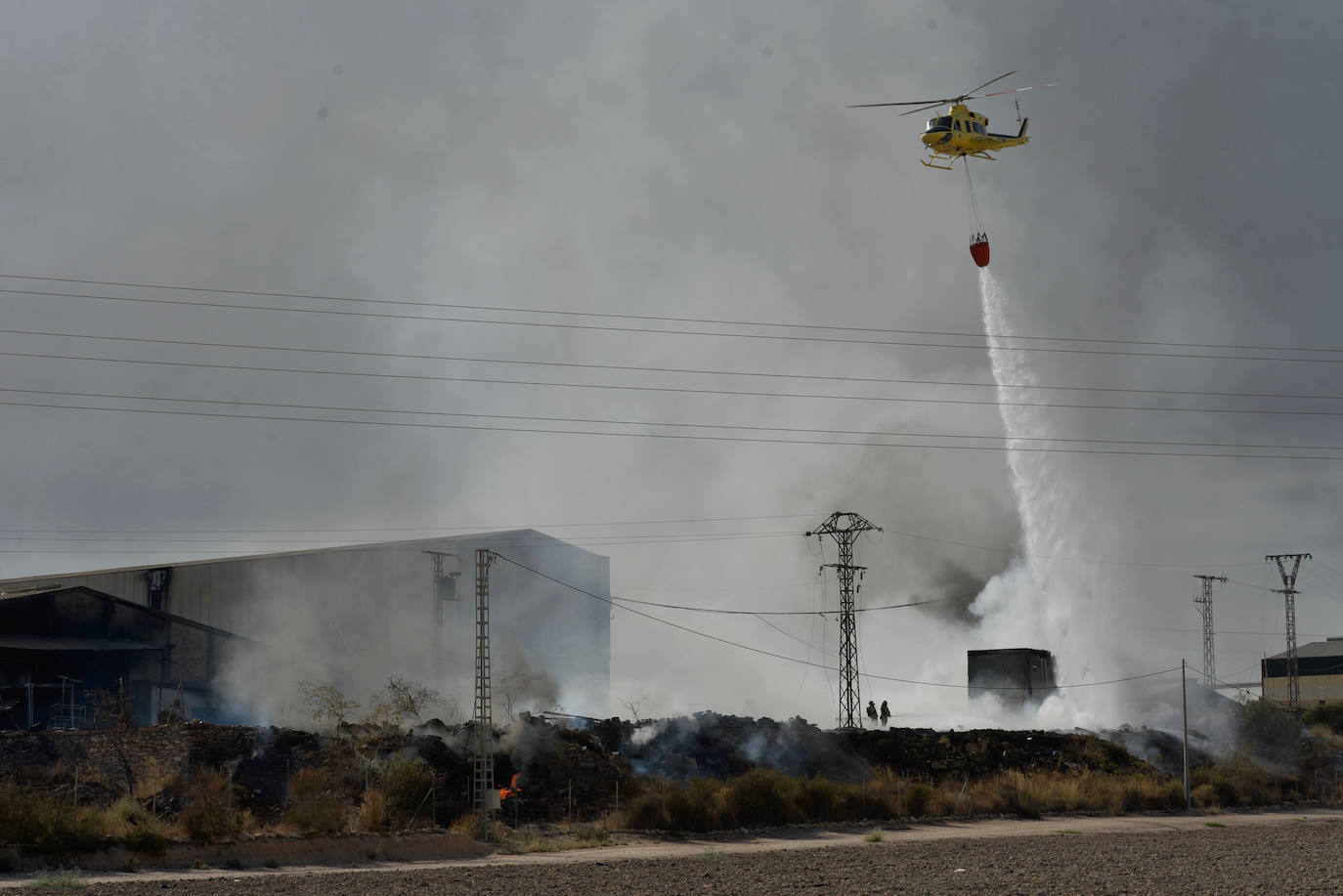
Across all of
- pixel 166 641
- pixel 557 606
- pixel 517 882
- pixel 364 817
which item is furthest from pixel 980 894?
pixel 557 606

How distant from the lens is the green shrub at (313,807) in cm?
3528

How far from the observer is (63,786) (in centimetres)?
3947

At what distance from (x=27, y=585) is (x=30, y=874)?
41.9 meters

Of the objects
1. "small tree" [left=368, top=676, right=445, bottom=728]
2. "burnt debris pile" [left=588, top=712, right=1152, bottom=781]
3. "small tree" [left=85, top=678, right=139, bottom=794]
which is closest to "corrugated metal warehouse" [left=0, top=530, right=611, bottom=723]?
"small tree" [left=368, top=676, right=445, bottom=728]

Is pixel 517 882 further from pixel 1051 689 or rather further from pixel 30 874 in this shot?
pixel 1051 689

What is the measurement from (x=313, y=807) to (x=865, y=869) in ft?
49.0

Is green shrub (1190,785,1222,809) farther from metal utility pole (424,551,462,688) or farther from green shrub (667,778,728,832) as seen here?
metal utility pole (424,551,462,688)

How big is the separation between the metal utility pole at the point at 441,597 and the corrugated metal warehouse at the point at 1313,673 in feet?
261

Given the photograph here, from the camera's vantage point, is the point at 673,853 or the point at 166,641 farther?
the point at 166,641

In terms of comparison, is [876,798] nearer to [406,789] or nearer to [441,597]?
[406,789]

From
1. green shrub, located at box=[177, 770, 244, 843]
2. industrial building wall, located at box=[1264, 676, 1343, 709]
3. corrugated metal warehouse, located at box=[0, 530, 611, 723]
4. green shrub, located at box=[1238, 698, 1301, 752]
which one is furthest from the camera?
industrial building wall, located at box=[1264, 676, 1343, 709]

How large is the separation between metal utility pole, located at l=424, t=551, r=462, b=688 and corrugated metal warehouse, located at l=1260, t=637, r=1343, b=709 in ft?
261

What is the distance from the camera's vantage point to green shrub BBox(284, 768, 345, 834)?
3528 cm

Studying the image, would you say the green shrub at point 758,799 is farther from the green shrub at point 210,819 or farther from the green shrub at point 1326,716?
the green shrub at point 1326,716
